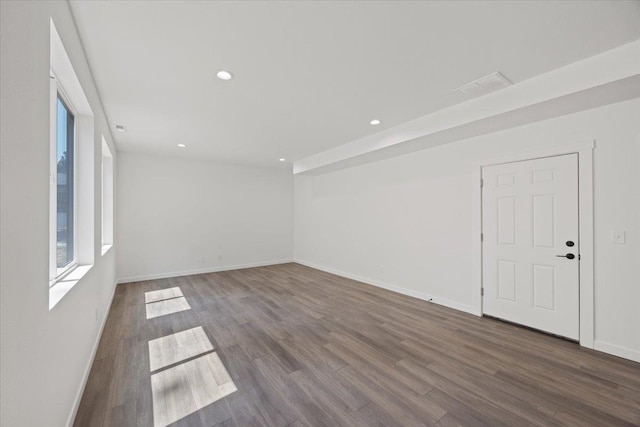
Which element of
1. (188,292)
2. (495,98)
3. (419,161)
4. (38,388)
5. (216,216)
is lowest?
(188,292)

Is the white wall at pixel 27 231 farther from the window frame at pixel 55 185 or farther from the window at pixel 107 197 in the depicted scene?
the window at pixel 107 197

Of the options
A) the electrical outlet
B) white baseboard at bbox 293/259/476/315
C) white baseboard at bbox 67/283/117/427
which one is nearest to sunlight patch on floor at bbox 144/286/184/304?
white baseboard at bbox 67/283/117/427

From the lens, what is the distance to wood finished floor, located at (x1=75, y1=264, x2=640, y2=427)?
1778 mm

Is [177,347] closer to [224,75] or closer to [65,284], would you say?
[65,284]

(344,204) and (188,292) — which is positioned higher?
(344,204)

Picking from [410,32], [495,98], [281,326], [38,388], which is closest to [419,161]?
[495,98]

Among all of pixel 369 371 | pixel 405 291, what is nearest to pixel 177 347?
pixel 369 371

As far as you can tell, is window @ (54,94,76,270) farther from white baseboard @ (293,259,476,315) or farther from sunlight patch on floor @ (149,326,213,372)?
white baseboard @ (293,259,476,315)

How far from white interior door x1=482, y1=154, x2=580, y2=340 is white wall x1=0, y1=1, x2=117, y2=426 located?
A: 13.9 ft

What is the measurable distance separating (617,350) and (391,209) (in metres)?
3.09

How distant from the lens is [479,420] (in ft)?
5.68

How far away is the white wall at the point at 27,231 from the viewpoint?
2.91 ft

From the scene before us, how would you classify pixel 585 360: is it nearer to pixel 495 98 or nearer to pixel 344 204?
pixel 495 98

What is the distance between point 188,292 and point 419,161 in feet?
15.2
